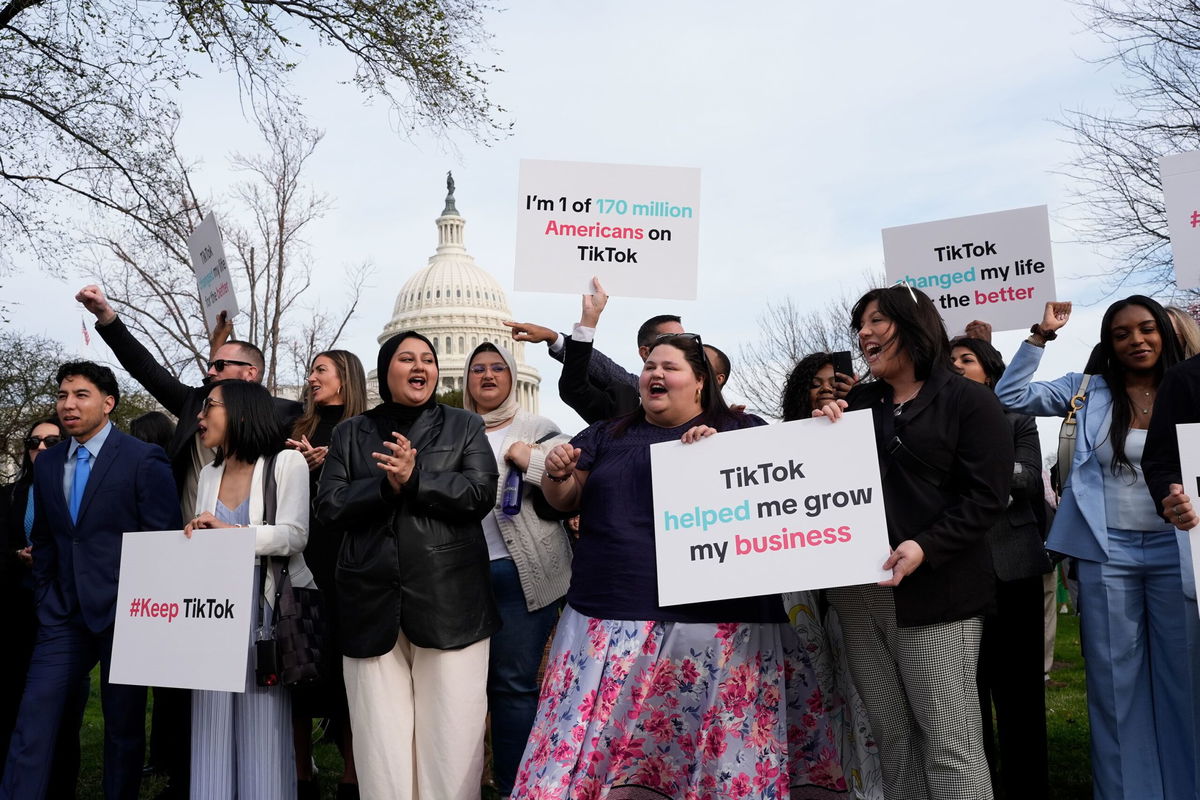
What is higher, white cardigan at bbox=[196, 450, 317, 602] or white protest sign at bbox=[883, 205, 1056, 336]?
white protest sign at bbox=[883, 205, 1056, 336]

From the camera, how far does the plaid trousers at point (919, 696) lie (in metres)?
3.95

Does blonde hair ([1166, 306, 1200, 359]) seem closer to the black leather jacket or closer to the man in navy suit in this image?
the black leather jacket

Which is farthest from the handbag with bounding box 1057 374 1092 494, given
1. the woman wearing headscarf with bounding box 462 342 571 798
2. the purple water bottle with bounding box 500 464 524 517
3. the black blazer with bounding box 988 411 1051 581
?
the purple water bottle with bounding box 500 464 524 517

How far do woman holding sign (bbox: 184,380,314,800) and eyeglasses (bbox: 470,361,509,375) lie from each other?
1.04 metres

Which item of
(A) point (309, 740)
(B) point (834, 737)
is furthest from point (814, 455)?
(A) point (309, 740)

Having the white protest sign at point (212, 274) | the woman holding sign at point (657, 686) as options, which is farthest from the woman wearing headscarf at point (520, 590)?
the white protest sign at point (212, 274)

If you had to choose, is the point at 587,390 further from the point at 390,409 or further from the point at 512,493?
the point at 390,409

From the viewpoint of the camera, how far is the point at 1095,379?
16.2 feet

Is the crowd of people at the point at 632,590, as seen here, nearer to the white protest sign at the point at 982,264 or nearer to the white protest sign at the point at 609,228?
the white protest sign at the point at 609,228

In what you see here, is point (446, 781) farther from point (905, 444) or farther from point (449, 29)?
point (449, 29)

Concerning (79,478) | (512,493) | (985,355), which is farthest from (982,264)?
(79,478)

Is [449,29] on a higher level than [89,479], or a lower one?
higher

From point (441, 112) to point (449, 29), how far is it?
93 centimetres

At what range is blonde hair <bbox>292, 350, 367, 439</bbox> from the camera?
6250 millimetres
